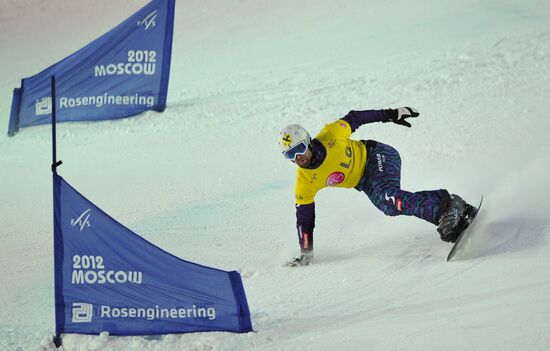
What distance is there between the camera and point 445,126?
9641 mm

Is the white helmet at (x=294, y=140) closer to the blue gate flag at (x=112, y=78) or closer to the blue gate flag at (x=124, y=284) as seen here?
the blue gate flag at (x=124, y=284)

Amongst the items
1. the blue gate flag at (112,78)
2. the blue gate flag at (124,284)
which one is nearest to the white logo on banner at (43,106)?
the blue gate flag at (112,78)

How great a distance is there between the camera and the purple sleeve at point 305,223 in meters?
6.93

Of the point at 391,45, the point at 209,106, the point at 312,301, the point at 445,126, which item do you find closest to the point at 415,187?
the point at 445,126

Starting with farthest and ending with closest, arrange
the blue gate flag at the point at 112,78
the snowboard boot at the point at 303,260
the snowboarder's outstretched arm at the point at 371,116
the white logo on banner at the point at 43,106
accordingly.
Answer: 1. the white logo on banner at the point at 43,106
2. the blue gate flag at the point at 112,78
3. the snowboarder's outstretched arm at the point at 371,116
4. the snowboard boot at the point at 303,260

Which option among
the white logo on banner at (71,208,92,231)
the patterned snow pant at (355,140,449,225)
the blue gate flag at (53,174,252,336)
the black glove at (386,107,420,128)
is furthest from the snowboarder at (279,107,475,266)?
the white logo on banner at (71,208,92,231)

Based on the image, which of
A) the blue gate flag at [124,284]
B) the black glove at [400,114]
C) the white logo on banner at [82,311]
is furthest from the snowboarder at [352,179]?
the white logo on banner at [82,311]

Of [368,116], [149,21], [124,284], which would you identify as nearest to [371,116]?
[368,116]

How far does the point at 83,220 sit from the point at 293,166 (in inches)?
150

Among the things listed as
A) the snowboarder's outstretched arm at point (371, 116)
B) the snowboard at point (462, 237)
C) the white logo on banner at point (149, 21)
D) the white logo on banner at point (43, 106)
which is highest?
the white logo on banner at point (149, 21)

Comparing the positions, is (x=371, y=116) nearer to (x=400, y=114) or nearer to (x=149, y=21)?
(x=400, y=114)

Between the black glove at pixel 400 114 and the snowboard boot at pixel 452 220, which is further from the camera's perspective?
the black glove at pixel 400 114

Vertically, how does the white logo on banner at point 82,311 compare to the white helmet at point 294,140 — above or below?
below

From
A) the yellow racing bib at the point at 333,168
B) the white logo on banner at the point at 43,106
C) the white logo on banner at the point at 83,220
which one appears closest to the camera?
the white logo on banner at the point at 83,220
